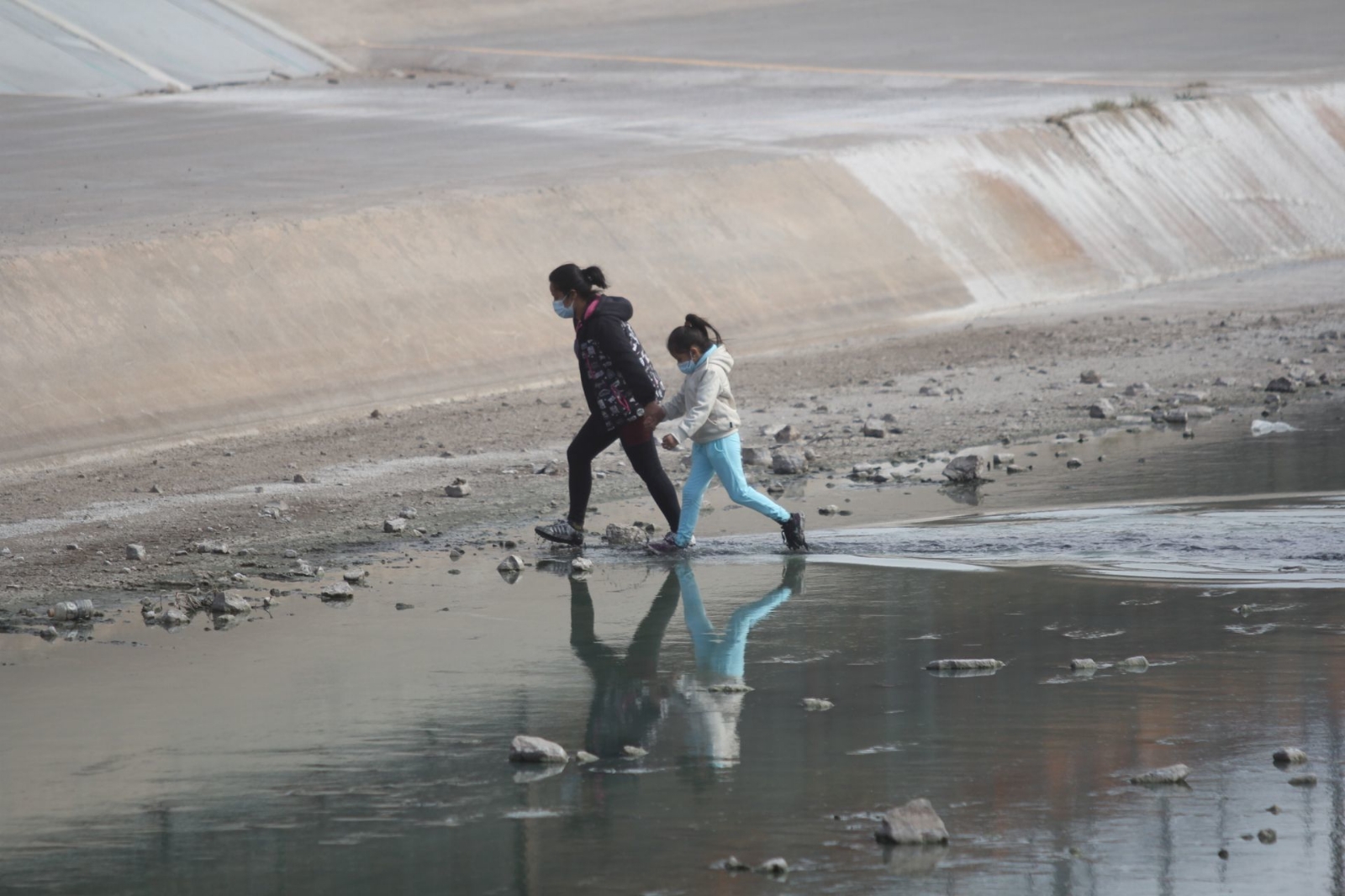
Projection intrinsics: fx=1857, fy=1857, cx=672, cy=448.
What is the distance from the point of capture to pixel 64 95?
29328 millimetres

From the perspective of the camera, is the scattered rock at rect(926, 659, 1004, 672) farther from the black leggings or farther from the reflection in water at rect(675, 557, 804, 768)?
the black leggings

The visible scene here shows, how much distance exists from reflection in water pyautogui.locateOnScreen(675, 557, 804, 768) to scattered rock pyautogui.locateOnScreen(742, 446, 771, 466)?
2660 mm

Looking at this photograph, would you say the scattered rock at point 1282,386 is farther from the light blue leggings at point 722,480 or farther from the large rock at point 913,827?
the large rock at point 913,827

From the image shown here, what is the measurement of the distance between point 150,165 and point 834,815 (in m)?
17.5

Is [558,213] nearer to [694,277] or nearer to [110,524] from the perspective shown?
[694,277]

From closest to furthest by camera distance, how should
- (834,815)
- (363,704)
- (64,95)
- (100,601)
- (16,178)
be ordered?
(834,815) < (363,704) < (100,601) < (16,178) < (64,95)

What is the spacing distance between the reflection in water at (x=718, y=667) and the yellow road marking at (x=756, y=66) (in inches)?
902

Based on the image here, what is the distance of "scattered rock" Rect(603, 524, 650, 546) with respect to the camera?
1044 centimetres

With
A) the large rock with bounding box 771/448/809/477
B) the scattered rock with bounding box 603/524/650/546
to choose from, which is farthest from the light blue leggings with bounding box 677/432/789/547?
the large rock with bounding box 771/448/809/477

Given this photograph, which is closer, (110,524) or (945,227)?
(110,524)

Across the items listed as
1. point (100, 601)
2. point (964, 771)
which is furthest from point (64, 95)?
point (964, 771)

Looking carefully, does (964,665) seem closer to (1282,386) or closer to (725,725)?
(725,725)

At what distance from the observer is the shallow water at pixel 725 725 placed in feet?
19.0

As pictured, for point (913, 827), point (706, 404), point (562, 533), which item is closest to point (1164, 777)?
point (913, 827)
